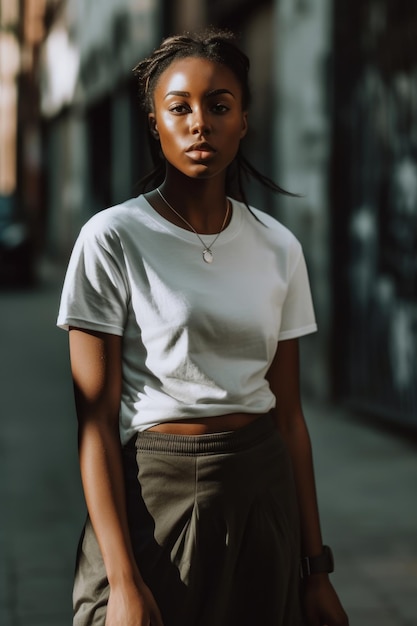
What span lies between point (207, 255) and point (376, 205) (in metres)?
5.93

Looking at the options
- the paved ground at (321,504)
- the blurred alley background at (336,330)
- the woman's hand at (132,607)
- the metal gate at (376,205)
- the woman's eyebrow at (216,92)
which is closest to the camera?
the woman's hand at (132,607)

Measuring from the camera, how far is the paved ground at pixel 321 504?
4.34 m

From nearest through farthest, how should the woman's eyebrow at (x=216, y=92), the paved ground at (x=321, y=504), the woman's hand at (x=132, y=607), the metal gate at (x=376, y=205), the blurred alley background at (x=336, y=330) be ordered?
the woman's hand at (x=132, y=607)
the woman's eyebrow at (x=216, y=92)
the paved ground at (x=321, y=504)
the blurred alley background at (x=336, y=330)
the metal gate at (x=376, y=205)

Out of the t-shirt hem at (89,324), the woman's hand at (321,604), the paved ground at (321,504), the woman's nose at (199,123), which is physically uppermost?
the woman's nose at (199,123)

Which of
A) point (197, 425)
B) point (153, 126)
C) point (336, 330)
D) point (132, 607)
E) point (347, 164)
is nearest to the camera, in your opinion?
point (132, 607)

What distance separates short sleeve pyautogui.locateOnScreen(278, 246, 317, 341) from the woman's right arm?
356mm

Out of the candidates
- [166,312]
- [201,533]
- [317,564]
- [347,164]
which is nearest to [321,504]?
[347,164]

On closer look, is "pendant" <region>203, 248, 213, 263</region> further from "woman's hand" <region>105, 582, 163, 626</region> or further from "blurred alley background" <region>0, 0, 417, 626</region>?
"woman's hand" <region>105, 582, 163, 626</region>

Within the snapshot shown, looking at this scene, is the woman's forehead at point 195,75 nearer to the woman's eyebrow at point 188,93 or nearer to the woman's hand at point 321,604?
the woman's eyebrow at point 188,93

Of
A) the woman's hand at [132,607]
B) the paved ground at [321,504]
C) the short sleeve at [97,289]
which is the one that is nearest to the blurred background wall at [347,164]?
the paved ground at [321,504]

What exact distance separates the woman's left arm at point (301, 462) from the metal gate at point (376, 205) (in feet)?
16.9

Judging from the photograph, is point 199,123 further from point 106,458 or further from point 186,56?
point 106,458

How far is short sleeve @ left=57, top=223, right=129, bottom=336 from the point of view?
2.08m

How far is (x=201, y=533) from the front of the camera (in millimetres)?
2107
